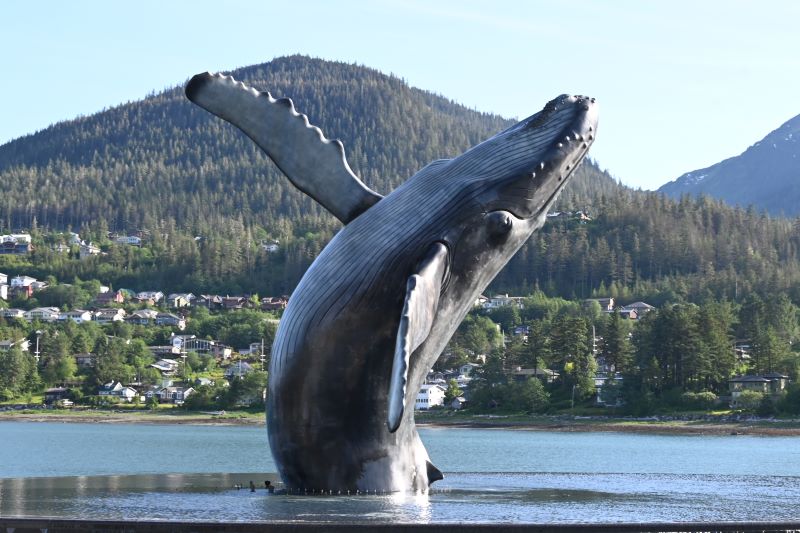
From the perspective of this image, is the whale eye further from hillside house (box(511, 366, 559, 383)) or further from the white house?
the white house

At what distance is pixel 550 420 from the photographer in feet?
385

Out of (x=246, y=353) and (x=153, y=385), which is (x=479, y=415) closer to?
(x=153, y=385)

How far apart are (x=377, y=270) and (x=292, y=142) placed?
264 cm

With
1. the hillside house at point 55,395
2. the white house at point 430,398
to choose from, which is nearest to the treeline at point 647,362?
the white house at point 430,398

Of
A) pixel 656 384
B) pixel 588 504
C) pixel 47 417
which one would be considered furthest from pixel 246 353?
pixel 588 504

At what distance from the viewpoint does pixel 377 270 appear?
18.7m

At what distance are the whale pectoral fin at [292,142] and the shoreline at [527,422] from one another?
281 feet

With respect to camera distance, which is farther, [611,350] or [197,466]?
[611,350]

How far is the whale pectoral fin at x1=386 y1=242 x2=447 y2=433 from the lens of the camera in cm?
1578

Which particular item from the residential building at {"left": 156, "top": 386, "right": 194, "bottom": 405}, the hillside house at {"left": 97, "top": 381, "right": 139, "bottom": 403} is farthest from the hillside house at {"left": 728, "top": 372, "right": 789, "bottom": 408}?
the hillside house at {"left": 97, "top": 381, "right": 139, "bottom": 403}

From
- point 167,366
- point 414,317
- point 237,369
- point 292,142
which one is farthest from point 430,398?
point 414,317

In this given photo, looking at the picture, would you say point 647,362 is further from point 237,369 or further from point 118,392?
point 118,392

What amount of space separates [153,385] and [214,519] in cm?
14639

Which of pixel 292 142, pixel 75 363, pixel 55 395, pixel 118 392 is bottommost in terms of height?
pixel 55 395
